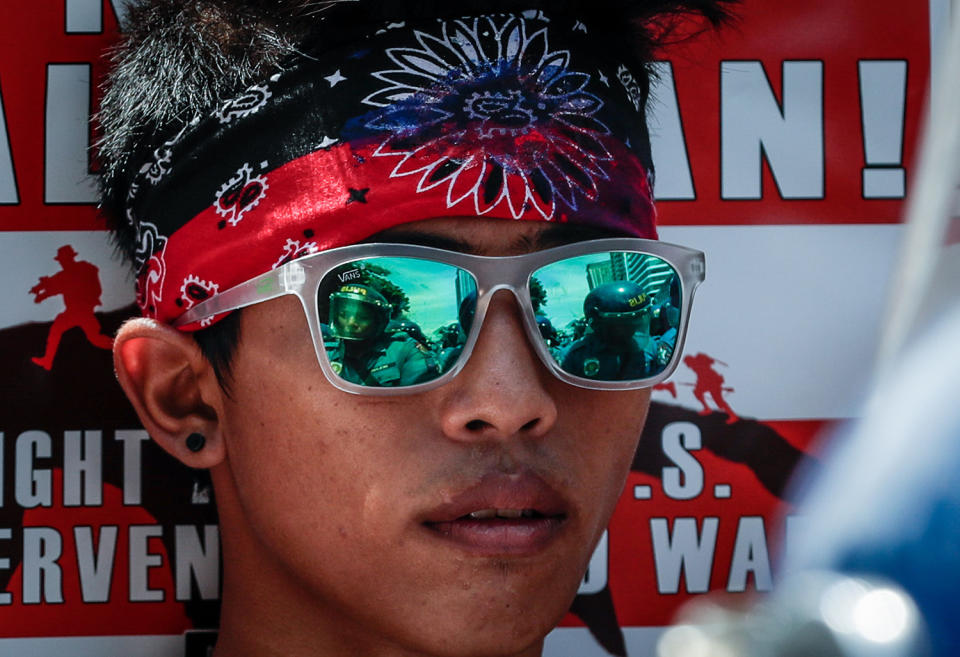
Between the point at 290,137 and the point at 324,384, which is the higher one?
the point at 290,137

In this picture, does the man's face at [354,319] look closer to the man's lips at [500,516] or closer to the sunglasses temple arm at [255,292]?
the sunglasses temple arm at [255,292]

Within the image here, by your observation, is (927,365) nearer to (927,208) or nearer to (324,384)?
(927,208)

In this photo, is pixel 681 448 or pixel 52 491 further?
pixel 681 448

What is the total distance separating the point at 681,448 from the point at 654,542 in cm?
23

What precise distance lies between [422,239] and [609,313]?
1.05 ft

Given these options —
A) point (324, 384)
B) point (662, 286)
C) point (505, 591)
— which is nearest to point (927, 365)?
point (662, 286)

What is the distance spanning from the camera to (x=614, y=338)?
1702 millimetres

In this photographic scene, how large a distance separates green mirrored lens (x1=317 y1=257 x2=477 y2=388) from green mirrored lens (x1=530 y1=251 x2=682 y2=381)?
5.9 inches

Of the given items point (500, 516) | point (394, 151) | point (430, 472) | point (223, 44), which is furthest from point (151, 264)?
point (500, 516)

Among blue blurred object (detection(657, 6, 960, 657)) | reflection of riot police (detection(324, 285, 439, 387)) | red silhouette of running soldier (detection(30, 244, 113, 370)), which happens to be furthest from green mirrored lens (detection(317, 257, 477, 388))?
red silhouette of running soldier (detection(30, 244, 113, 370))

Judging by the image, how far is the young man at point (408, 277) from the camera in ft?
5.30

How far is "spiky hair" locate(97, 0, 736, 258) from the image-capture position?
171cm

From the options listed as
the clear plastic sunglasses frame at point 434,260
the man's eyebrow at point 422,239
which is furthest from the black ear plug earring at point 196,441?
the man's eyebrow at point 422,239

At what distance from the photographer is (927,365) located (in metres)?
1.37
